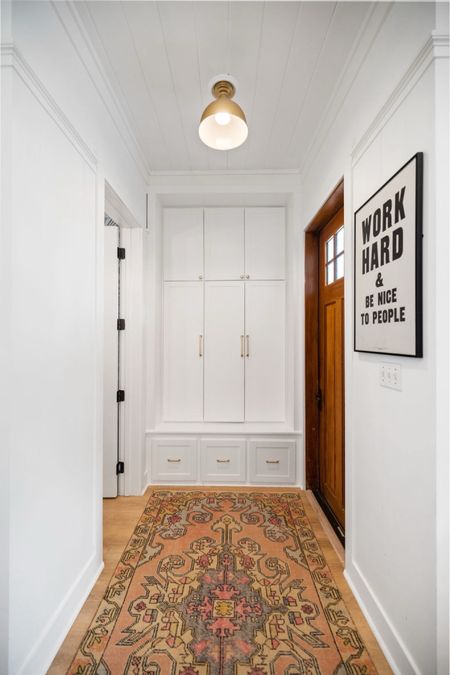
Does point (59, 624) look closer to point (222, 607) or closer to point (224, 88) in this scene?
point (222, 607)

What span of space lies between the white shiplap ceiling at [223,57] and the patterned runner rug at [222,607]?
2753 millimetres

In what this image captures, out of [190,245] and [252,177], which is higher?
[252,177]

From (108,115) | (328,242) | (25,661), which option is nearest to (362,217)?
(328,242)

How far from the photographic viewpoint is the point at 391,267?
139cm

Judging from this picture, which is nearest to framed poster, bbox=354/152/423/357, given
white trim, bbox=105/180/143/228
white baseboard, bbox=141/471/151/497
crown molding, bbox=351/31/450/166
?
crown molding, bbox=351/31/450/166

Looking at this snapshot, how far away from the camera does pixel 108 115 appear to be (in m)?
2.07

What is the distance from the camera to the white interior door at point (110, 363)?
9.43ft

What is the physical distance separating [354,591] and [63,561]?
56.8 inches

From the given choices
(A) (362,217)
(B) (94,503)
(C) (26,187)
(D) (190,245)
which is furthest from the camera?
(D) (190,245)

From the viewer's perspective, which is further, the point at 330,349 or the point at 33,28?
the point at 330,349

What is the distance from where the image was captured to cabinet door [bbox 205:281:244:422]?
11.1ft

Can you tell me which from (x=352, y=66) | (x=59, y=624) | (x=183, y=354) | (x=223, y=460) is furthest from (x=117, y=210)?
(x=59, y=624)

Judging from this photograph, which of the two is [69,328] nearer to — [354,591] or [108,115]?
[108,115]

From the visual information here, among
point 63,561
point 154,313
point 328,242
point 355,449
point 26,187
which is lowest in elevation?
point 63,561
